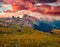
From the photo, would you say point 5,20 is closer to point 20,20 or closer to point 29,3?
point 20,20

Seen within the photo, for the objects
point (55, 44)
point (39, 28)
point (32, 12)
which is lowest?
point (55, 44)

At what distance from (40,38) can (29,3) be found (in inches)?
102

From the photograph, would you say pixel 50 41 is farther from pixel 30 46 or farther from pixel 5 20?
pixel 5 20

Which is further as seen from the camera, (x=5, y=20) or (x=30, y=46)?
(x=5, y=20)

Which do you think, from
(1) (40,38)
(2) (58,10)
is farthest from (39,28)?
(2) (58,10)

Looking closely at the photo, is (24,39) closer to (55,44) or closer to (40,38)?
(40,38)

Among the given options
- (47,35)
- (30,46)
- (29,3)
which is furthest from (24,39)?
(29,3)

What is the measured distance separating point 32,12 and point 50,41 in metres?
2.37

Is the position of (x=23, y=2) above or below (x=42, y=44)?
above

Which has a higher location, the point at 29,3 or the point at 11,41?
the point at 29,3

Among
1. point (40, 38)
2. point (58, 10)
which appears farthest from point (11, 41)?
point (58, 10)

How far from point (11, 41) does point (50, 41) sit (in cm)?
272

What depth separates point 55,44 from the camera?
13.7 metres

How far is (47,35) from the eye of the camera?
13.8m
